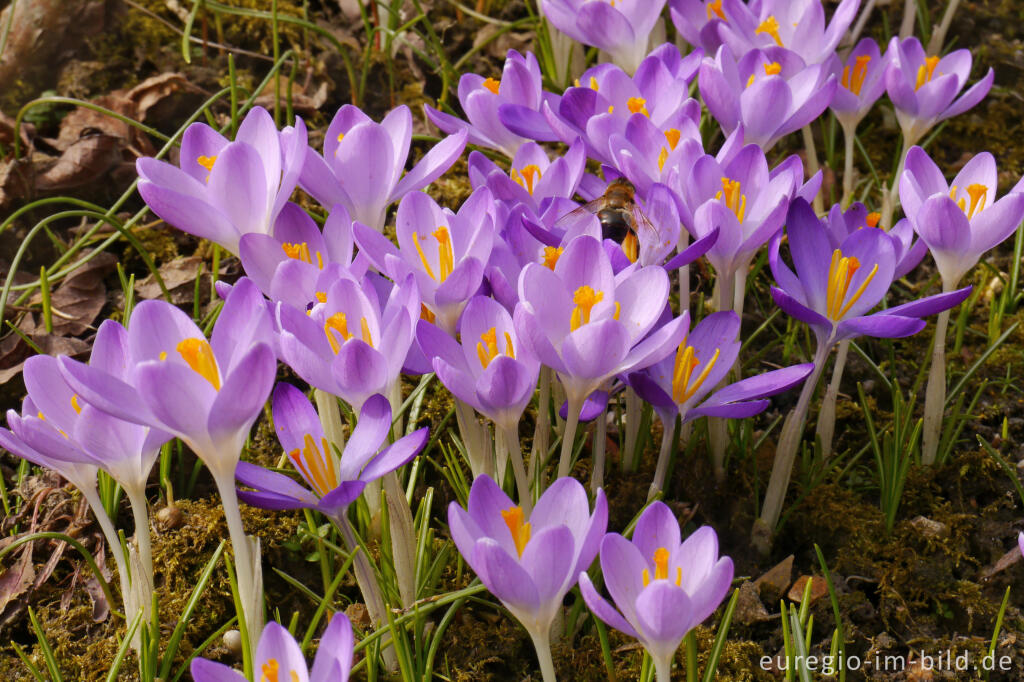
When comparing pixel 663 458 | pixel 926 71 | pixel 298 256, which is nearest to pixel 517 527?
pixel 663 458

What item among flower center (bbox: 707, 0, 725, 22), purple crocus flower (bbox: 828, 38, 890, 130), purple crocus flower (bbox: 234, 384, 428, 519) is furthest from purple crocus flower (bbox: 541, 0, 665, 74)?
purple crocus flower (bbox: 234, 384, 428, 519)

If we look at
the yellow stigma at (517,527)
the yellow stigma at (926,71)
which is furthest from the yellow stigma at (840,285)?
the yellow stigma at (926,71)

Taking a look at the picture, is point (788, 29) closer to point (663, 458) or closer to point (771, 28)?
point (771, 28)

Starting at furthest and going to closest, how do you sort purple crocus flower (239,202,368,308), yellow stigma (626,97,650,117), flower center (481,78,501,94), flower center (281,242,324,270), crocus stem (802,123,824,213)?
crocus stem (802,123,824,213) → flower center (481,78,501,94) → yellow stigma (626,97,650,117) → flower center (281,242,324,270) → purple crocus flower (239,202,368,308)

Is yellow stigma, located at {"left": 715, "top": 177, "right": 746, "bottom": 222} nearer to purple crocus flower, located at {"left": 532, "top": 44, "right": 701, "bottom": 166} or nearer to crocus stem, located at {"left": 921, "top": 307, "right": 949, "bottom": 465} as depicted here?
purple crocus flower, located at {"left": 532, "top": 44, "right": 701, "bottom": 166}

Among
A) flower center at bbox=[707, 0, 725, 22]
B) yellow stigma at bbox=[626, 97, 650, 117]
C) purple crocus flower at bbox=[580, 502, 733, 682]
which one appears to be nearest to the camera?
purple crocus flower at bbox=[580, 502, 733, 682]

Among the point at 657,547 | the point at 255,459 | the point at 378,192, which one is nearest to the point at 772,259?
the point at 657,547
